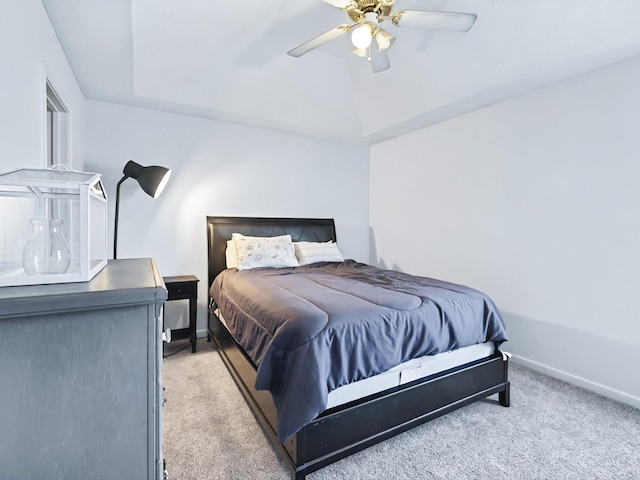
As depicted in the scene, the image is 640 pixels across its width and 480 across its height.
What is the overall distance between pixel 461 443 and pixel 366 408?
0.65 m

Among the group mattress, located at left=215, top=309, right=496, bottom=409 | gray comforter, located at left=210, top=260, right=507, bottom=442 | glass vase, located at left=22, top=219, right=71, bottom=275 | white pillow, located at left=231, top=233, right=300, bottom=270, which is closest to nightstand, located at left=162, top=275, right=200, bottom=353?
white pillow, located at left=231, top=233, right=300, bottom=270

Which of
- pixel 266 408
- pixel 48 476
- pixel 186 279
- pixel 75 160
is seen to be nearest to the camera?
pixel 48 476

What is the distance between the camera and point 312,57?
3283 millimetres

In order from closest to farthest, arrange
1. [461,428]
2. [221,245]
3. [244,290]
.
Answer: [461,428] < [244,290] < [221,245]

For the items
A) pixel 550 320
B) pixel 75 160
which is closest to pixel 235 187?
pixel 75 160

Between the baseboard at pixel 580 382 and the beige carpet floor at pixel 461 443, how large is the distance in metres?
0.06

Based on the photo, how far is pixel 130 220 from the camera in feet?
10.8

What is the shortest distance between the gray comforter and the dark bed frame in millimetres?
134

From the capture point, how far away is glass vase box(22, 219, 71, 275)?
3.10ft

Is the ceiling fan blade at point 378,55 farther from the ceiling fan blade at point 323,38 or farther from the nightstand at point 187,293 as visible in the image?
the nightstand at point 187,293

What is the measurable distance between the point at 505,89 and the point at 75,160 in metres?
3.70

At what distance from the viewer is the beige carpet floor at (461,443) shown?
1.64 meters

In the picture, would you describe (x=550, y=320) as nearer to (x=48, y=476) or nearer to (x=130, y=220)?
(x=48, y=476)

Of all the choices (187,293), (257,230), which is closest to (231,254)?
(257,230)
